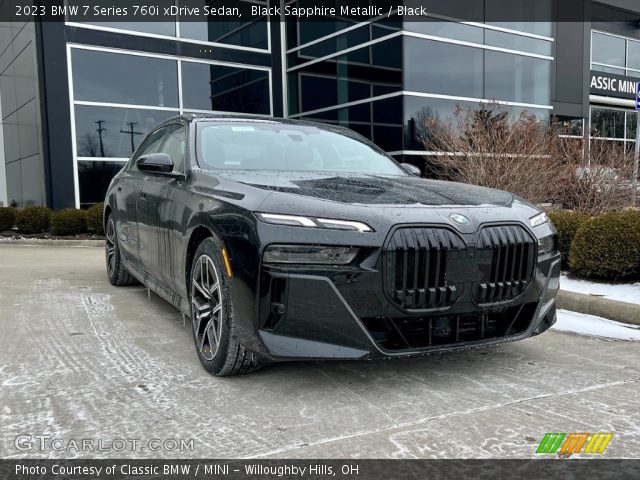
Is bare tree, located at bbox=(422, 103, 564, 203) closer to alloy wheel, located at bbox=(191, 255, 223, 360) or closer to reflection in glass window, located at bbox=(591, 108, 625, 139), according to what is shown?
alloy wheel, located at bbox=(191, 255, 223, 360)

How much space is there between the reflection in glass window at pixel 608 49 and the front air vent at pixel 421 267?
1878cm

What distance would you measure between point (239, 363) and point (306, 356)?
0.50m

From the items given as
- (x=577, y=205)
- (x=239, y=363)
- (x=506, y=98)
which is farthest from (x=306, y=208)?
(x=506, y=98)

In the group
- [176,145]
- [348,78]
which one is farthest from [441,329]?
[348,78]

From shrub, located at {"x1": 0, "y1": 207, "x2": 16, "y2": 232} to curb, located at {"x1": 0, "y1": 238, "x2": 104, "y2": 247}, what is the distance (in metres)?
0.75

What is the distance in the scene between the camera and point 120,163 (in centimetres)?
1269

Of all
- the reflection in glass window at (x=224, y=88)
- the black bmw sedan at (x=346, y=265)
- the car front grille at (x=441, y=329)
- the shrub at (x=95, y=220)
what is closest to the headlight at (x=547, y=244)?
the black bmw sedan at (x=346, y=265)

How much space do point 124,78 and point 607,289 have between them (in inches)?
455

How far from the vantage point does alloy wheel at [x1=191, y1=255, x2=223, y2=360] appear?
3.00 metres

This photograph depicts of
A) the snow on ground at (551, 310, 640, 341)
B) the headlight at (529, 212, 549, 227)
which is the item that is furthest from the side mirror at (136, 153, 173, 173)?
the snow on ground at (551, 310, 640, 341)

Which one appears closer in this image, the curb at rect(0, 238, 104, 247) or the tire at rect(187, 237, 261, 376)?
the tire at rect(187, 237, 261, 376)

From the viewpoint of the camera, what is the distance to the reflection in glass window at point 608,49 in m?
18.4

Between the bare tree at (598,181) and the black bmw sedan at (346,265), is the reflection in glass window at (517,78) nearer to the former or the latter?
the bare tree at (598,181)

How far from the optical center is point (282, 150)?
13.0ft
